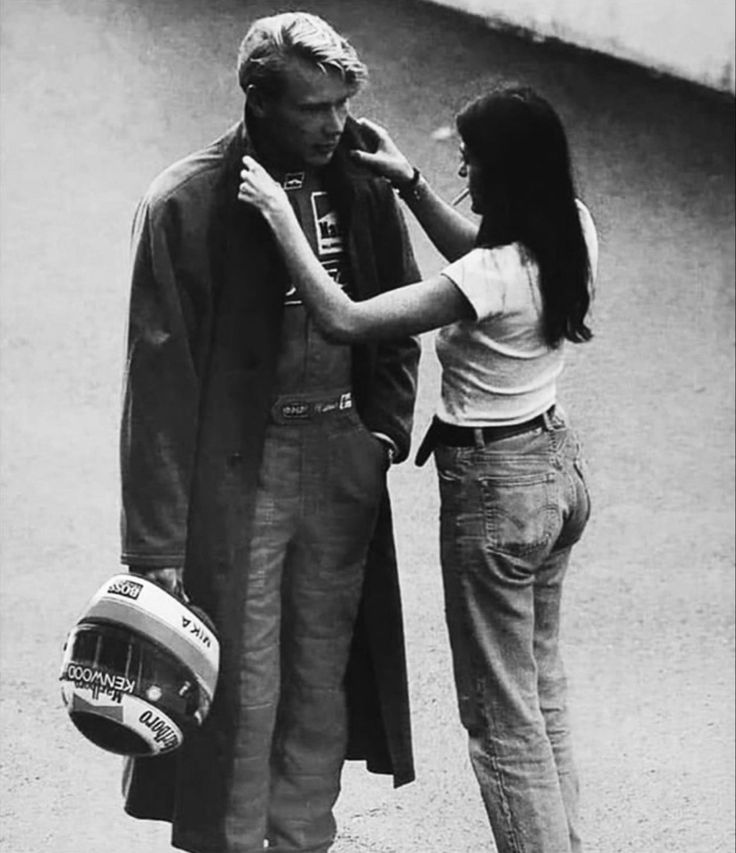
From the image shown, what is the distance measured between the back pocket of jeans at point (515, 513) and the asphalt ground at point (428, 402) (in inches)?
13.1

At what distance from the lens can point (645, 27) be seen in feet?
14.6

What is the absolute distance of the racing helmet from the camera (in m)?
3.32

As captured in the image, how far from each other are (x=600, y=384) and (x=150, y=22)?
1.48 meters

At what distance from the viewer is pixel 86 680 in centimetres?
336

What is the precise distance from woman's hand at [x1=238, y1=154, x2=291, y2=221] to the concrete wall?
82cm

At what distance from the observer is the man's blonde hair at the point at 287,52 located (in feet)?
10.7

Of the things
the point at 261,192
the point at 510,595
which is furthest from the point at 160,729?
the point at 261,192

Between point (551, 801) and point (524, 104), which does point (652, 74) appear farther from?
point (551, 801)

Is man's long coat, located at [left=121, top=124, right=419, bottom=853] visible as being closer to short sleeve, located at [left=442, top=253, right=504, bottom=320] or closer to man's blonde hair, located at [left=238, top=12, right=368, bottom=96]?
man's blonde hair, located at [left=238, top=12, right=368, bottom=96]

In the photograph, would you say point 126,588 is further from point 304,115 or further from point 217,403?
point 304,115

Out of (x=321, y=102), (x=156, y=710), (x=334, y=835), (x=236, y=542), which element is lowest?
(x=334, y=835)

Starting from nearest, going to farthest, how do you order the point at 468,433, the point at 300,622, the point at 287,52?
the point at 287,52
the point at 468,433
the point at 300,622

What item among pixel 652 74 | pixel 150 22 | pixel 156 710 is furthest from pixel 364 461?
pixel 652 74

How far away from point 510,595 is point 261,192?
861mm
